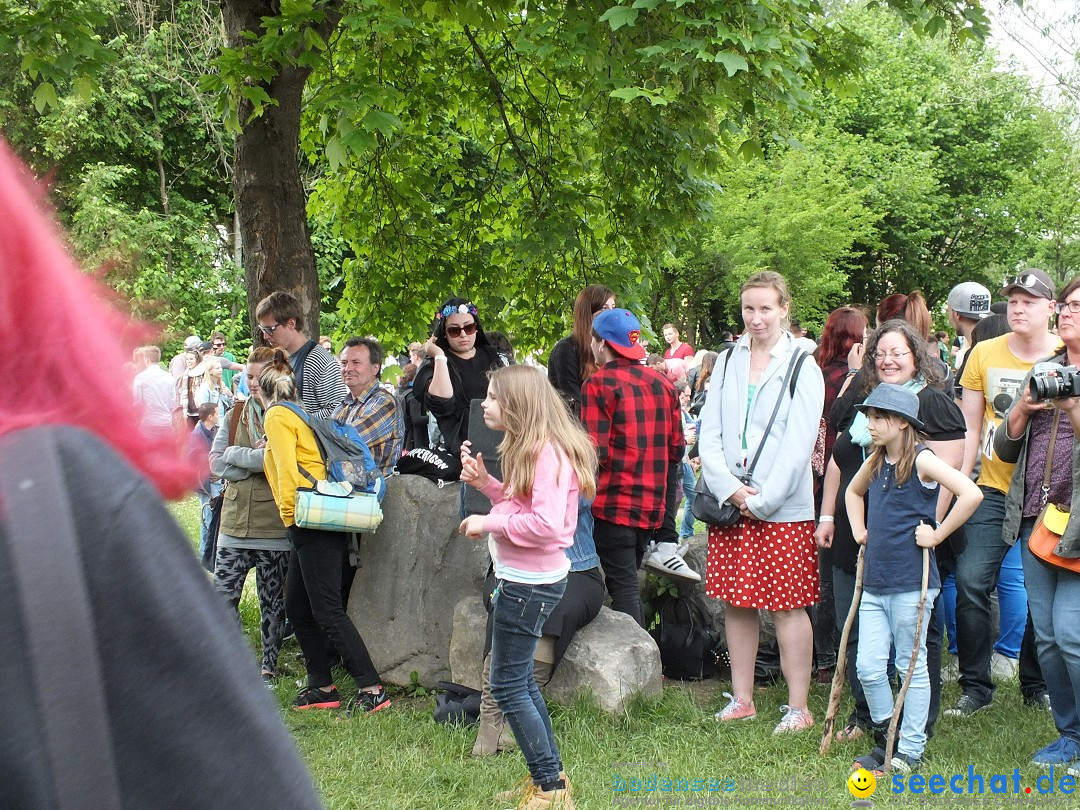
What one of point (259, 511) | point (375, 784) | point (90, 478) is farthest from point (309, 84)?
point (90, 478)

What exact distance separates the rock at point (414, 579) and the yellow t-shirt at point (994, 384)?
2.85 m

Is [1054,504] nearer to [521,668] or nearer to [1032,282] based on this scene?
[1032,282]

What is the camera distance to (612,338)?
242 inches

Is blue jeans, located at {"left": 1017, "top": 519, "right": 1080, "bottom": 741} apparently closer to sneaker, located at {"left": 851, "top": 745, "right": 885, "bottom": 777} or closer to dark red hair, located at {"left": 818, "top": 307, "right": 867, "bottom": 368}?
sneaker, located at {"left": 851, "top": 745, "right": 885, "bottom": 777}

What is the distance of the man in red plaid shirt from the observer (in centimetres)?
612

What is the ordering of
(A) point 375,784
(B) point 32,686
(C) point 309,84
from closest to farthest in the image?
(B) point 32,686 → (A) point 375,784 → (C) point 309,84

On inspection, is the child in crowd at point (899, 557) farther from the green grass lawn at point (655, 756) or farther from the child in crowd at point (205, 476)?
the child in crowd at point (205, 476)

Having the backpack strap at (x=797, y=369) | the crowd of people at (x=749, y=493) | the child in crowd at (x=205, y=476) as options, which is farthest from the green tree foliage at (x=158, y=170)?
the backpack strap at (x=797, y=369)

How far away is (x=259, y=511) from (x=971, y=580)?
3.98 metres

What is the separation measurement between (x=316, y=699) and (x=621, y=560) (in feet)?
6.41

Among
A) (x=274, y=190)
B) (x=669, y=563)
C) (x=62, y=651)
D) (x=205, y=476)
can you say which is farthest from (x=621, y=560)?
(x=62, y=651)

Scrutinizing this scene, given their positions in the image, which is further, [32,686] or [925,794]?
[925,794]

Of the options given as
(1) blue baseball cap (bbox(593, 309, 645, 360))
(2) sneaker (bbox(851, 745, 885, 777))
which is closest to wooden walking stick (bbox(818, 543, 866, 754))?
(2) sneaker (bbox(851, 745, 885, 777))

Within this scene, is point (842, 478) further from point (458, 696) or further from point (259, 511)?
point (259, 511)
